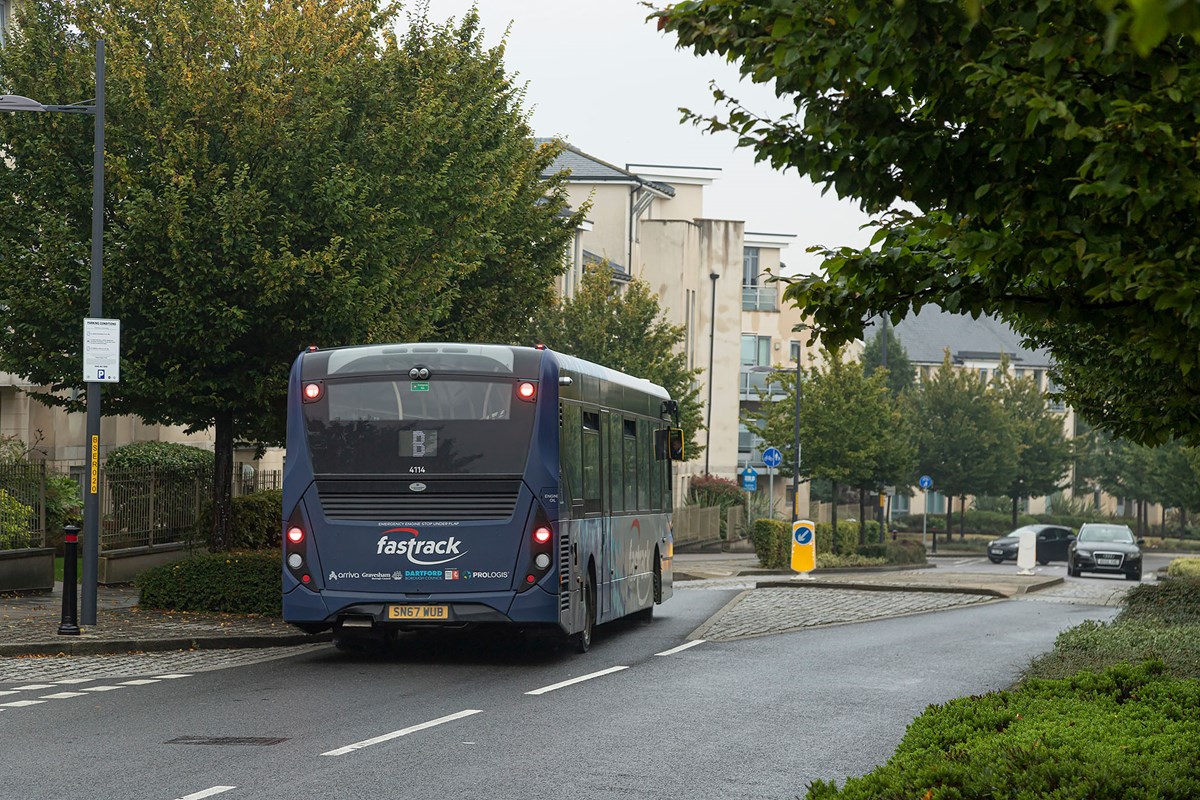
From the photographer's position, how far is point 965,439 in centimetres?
7875

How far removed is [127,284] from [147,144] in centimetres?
176

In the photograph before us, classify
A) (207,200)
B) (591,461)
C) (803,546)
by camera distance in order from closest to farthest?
(591,461) < (207,200) < (803,546)

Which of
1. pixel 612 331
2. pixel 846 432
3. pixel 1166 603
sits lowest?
pixel 1166 603

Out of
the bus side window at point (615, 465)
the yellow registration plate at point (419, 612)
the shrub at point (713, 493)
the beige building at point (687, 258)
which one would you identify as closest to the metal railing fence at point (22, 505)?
the bus side window at point (615, 465)

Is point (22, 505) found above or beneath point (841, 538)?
above

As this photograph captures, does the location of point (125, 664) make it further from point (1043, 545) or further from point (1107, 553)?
point (1043, 545)

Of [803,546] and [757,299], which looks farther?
[757,299]

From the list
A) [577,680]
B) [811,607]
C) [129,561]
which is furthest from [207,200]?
[811,607]

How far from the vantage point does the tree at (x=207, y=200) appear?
20000mm

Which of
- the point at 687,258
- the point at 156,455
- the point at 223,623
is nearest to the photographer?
the point at 223,623

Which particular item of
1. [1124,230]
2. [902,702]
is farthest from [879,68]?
[902,702]

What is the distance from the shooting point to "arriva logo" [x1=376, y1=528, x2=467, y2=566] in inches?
623

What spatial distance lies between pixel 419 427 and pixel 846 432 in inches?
1752

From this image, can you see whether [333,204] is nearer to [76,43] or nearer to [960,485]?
[76,43]
